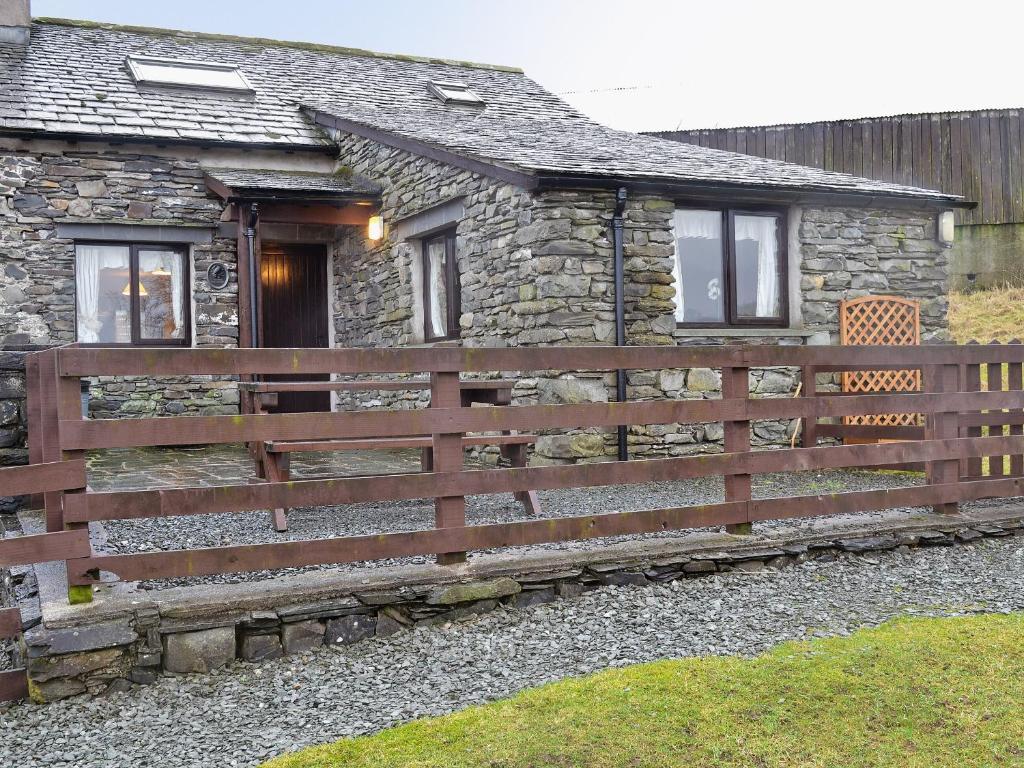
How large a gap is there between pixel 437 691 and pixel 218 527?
126 inches

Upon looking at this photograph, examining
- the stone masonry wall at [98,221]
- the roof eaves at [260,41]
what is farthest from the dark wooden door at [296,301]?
the roof eaves at [260,41]

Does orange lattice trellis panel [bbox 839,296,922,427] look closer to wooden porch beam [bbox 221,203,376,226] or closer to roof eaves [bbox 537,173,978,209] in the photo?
roof eaves [bbox 537,173,978,209]

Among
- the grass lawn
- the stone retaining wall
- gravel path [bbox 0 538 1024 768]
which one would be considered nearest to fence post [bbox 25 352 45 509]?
the stone retaining wall

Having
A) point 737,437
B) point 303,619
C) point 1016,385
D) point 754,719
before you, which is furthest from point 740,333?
point 754,719

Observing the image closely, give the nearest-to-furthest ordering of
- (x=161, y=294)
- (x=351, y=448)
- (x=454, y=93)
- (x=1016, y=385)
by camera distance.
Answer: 1. (x=351, y=448)
2. (x=1016, y=385)
3. (x=161, y=294)
4. (x=454, y=93)

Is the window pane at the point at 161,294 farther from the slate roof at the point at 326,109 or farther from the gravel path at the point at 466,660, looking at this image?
the gravel path at the point at 466,660

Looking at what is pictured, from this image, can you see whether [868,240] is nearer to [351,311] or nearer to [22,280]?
[351,311]

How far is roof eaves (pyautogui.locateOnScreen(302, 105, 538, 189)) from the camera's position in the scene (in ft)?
29.4

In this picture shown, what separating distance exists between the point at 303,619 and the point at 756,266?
7.50m

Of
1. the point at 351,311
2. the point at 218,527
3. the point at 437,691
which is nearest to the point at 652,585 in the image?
the point at 437,691

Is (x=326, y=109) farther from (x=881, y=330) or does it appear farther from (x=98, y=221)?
(x=881, y=330)

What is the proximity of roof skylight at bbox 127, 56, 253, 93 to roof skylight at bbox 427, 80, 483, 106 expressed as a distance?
103 inches

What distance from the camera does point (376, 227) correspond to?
1179 centimetres

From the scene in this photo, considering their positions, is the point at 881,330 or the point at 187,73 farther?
the point at 187,73
